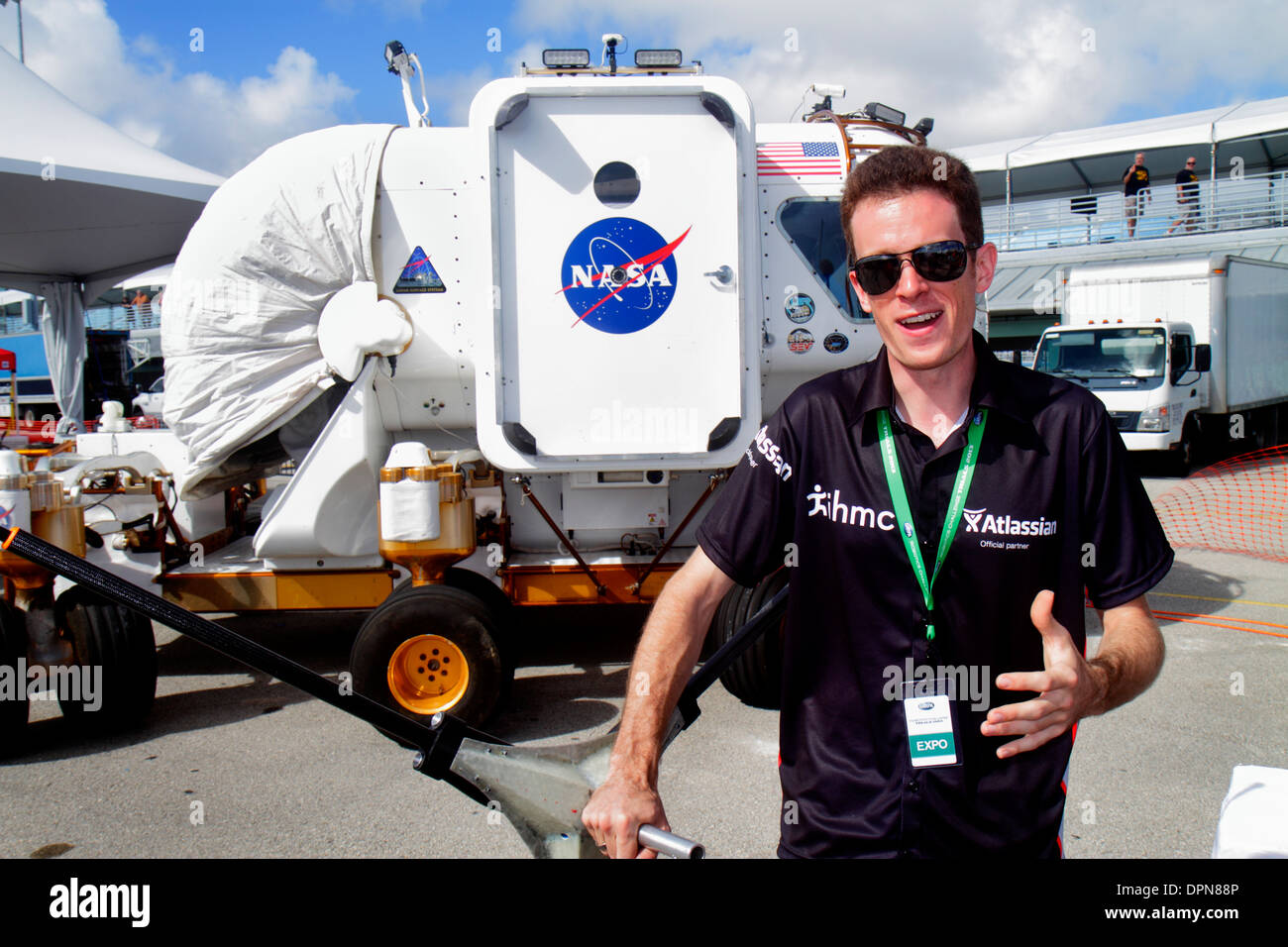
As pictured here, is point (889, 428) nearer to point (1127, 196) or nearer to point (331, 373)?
point (331, 373)

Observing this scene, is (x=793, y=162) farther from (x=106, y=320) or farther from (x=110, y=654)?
(x=106, y=320)

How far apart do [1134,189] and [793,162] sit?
70.4 feet

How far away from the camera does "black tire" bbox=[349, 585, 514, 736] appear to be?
4.85 metres

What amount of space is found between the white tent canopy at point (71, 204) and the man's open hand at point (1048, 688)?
1568 centimetres

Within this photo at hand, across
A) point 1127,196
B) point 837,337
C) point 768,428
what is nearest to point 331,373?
point 837,337

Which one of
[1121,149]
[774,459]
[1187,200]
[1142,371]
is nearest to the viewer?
[774,459]

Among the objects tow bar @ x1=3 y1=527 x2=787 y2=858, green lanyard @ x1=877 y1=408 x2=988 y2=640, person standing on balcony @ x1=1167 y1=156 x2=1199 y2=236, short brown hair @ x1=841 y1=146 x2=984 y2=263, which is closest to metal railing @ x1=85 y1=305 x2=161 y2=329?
person standing on balcony @ x1=1167 y1=156 x2=1199 y2=236

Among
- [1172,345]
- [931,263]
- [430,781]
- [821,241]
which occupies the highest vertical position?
[821,241]

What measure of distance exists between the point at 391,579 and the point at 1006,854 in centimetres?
451

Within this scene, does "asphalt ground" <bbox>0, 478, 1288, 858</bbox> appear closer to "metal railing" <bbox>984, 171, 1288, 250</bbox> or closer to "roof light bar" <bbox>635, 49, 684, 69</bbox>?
"roof light bar" <bbox>635, 49, 684, 69</bbox>

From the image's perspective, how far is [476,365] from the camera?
16.7ft

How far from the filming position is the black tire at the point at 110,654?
4.93 meters

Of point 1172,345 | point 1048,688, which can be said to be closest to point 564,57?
point 1048,688

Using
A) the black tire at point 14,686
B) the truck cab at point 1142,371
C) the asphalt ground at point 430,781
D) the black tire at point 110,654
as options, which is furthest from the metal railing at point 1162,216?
the black tire at point 14,686
